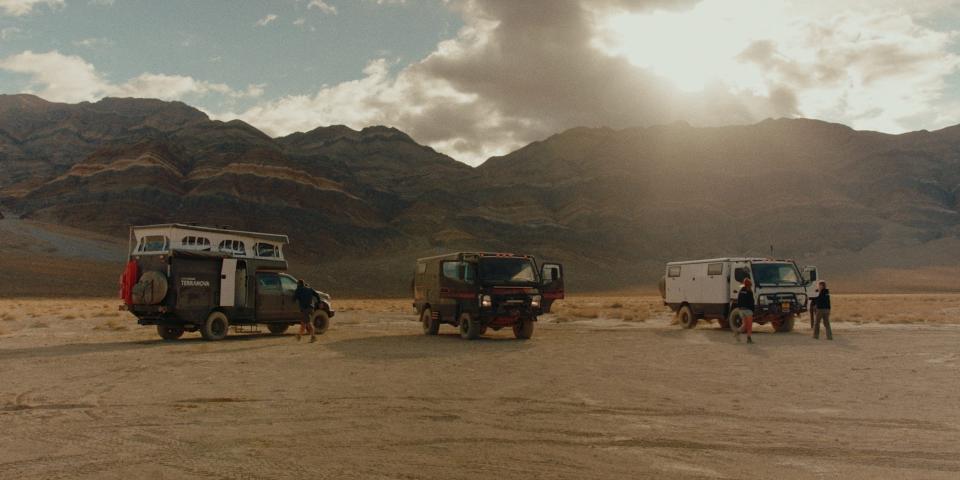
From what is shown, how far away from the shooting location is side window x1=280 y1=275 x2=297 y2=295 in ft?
77.3

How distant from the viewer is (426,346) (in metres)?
20.2

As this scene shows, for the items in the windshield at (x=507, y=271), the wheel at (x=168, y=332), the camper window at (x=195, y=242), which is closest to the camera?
the camper window at (x=195, y=242)

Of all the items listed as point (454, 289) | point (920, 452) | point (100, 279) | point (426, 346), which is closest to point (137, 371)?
point (426, 346)

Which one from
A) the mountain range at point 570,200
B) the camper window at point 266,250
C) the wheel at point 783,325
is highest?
the mountain range at point 570,200

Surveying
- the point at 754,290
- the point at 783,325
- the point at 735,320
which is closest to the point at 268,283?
the point at 735,320

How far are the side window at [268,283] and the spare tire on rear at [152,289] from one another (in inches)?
131

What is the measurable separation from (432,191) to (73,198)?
5844cm

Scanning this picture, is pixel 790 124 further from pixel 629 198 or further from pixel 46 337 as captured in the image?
pixel 46 337

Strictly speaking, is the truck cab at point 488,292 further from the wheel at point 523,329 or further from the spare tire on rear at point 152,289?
the spare tire on rear at point 152,289

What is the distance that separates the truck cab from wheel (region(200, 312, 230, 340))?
6.57 m

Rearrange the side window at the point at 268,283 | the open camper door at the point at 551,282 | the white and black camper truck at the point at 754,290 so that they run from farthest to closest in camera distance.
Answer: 1. the open camper door at the point at 551,282
2. the white and black camper truck at the point at 754,290
3. the side window at the point at 268,283

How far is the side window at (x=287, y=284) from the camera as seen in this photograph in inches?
927

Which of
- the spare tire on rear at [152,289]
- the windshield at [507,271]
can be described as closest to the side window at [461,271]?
the windshield at [507,271]

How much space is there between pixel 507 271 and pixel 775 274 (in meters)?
10.0
